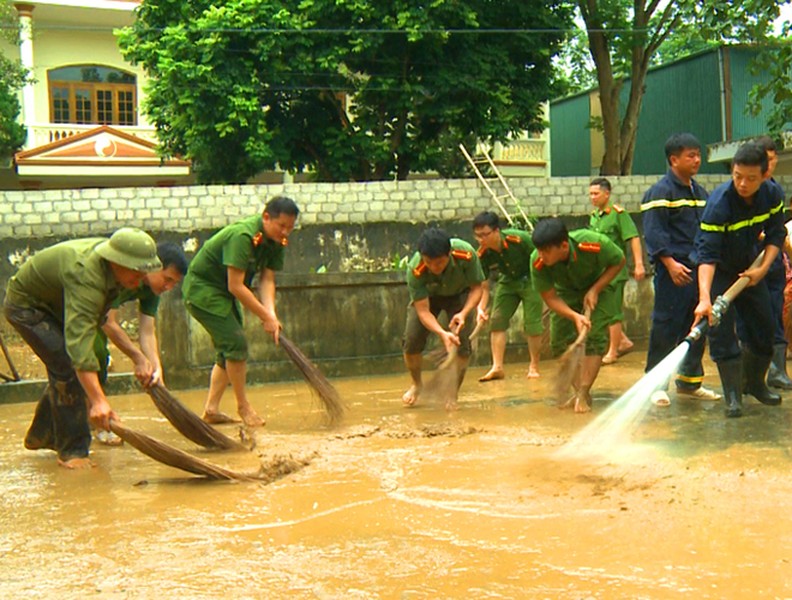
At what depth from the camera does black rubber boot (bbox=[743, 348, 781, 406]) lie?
6512mm

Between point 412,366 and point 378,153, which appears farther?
point 378,153

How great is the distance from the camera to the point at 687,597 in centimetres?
312

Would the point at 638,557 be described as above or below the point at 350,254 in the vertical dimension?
below

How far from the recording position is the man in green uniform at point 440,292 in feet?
22.9

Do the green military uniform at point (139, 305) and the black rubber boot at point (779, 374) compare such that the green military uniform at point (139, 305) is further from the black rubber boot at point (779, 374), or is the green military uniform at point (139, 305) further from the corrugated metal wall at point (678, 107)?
the corrugated metal wall at point (678, 107)

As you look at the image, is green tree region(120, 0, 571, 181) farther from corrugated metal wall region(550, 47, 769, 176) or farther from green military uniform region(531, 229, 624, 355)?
green military uniform region(531, 229, 624, 355)

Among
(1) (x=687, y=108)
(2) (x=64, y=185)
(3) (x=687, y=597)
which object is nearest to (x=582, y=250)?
(3) (x=687, y=597)

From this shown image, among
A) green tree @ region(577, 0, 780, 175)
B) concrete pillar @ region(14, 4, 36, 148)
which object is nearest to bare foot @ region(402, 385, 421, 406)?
green tree @ region(577, 0, 780, 175)

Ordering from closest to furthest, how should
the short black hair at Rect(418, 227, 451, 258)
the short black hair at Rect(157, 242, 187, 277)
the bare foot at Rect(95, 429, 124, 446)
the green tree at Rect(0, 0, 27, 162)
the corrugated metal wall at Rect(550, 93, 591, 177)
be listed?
the short black hair at Rect(157, 242, 187, 277)
the bare foot at Rect(95, 429, 124, 446)
the short black hair at Rect(418, 227, 451, 258)
the green tree at Rect(0, 0, 27, 162)
the corrugated metal wall at Rect(550, 93, 591, 177)

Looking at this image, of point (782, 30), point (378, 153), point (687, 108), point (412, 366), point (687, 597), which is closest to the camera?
point (687, 597)

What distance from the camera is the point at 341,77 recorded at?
1712 centimetres

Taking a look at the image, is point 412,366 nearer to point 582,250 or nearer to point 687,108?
point 582,250

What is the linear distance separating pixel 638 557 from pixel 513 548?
0.48 metres

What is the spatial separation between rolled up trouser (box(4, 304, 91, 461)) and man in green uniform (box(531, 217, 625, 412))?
3.21 m
